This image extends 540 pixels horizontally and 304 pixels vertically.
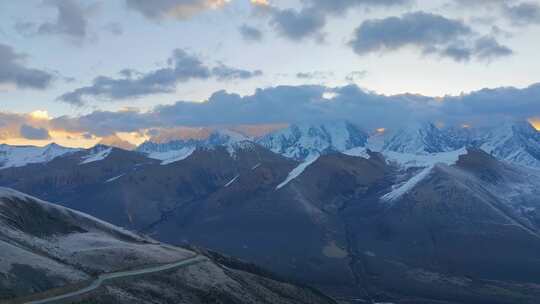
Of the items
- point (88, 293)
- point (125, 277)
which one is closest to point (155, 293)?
point (125, 277)

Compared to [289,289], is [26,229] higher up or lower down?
higher up

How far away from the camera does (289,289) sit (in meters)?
166

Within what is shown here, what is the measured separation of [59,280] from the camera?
349 ft

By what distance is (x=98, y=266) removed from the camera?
12531 cm

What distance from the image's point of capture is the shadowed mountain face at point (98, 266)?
105m

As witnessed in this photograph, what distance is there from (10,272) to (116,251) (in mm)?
37283

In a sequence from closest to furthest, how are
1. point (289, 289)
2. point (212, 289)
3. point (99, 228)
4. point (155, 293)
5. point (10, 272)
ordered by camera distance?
point (10, 272)
point (155, 293)
point (212, 289)
point (289, 289)
point (99, 228)

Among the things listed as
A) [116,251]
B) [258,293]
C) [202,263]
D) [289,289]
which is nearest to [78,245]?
[116,251]

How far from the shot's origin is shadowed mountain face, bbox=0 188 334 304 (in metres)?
105

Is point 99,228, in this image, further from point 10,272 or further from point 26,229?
point 10,272

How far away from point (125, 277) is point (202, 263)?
3262 cm

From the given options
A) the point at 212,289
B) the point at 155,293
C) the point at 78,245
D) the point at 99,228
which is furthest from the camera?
the point at 99,228

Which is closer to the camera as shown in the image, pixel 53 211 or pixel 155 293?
pixel 155 293

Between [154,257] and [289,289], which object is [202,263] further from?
[289,289]
